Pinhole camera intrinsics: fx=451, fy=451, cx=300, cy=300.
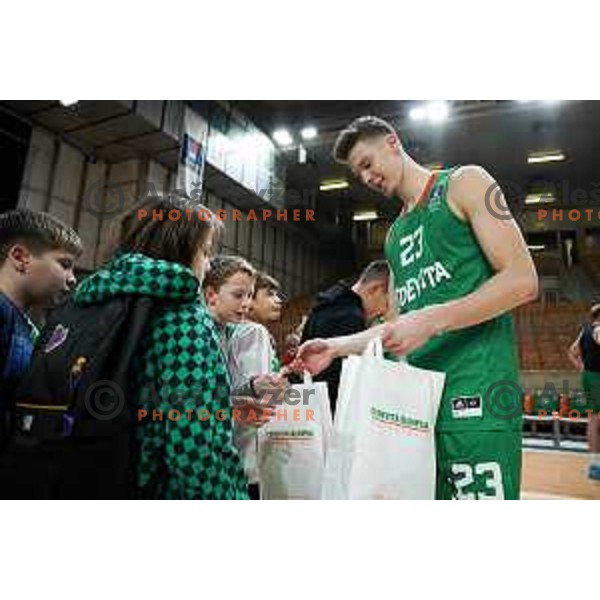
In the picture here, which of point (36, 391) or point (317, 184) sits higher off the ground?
point (317, 184)

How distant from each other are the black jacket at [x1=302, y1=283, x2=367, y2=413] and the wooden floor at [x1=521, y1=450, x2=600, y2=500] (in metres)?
0.74

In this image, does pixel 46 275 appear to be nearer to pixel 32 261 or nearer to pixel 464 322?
pixel 32 261

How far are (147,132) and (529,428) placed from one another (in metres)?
4.96

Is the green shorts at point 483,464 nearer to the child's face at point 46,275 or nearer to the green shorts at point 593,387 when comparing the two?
the child's face at point 46,275

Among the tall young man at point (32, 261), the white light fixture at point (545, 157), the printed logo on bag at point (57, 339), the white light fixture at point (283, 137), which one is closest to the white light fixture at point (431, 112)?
the white light fixture at point (283, 137)

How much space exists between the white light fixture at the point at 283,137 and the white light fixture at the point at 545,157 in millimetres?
3771

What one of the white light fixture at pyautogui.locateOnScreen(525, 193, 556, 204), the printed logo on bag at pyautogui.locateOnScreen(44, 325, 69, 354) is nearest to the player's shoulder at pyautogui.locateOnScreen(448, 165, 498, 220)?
the printed logo on bag at pyautogui.locateOnScreen(44, 325, 69, 354)

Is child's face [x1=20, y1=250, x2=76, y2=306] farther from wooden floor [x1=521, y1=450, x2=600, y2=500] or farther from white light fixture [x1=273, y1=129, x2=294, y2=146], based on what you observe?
white light fixture [x1=273, y1=129, x2=294, y2=146]

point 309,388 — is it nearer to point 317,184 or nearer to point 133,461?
point 133,461

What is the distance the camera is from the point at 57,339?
62 centimetres
